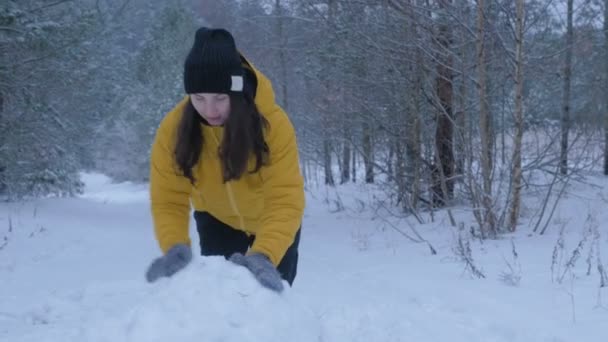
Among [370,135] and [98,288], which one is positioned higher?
[370,135]

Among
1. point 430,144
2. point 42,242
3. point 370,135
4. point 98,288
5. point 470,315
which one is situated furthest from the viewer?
point 370,135

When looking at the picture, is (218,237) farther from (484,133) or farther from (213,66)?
(484,133)

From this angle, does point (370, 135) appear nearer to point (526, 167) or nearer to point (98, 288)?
point (526, 167)

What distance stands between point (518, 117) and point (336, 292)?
11.5 ft

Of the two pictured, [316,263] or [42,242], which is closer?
[316,263]

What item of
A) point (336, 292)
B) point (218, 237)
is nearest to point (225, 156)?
point (218, 237)

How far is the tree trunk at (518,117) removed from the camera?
22.7 feet

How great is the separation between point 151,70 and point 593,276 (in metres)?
32.7

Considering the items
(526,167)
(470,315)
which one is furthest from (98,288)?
(526,167)

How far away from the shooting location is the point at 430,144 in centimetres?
1032

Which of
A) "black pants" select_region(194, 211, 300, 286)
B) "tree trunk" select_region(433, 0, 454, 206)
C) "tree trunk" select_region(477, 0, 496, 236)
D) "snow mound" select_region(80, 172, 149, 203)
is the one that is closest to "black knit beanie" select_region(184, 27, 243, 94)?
"black pants" select_region(194, 211, 300, 286)

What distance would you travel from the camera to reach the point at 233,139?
2.32 m

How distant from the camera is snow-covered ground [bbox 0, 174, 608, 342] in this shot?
1.89 m

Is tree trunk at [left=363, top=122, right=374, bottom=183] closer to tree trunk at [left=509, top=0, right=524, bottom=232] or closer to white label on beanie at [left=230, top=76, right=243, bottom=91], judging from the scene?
tree trunk at [left=509, top=0, right=524, bottom=232]
